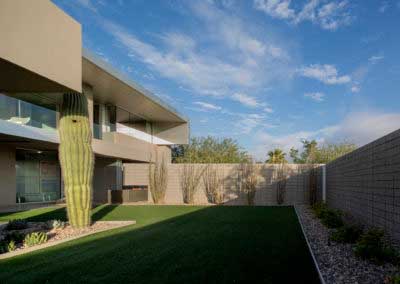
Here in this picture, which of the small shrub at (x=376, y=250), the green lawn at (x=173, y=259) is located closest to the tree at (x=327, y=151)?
the green lawn at (x=173, y=259)

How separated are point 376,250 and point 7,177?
1462cm

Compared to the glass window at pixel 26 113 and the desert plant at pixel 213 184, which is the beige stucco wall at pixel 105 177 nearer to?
the desert plant at pixel 213 184

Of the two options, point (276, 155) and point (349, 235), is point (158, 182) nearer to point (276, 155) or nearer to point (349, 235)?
point (349, 235)

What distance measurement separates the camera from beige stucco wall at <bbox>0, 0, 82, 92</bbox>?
374 centimetres

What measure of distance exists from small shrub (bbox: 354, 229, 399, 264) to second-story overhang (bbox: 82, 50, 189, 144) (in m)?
9.91

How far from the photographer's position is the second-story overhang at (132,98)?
12961 millimetres

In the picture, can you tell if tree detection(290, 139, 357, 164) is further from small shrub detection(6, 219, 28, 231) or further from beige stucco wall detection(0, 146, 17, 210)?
small shrub detection(6, 219, 28, 231)

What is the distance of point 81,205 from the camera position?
8156 millimetres

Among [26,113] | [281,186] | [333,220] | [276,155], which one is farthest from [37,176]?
[276,155]

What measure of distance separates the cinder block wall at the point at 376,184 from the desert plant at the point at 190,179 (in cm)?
852

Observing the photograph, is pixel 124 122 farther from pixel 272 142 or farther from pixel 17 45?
pixel 272 142

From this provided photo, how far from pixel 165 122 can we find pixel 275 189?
34.9 feet

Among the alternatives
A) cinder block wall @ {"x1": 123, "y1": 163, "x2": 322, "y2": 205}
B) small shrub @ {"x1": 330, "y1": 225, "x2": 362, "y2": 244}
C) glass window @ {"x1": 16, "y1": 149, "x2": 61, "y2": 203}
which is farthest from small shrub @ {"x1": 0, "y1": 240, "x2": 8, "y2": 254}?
cinder block wall @ {"x1": 123, "y1": 163, "x2": 322, "y2": 205}

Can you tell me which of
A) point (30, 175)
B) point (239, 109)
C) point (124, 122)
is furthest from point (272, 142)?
point (30, 175)
